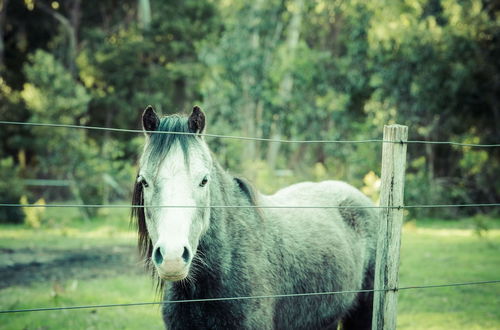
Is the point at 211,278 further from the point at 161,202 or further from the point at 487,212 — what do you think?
the point at 487,212

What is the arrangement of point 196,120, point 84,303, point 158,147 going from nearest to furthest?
point 158,147, point 196,120, point 84,303

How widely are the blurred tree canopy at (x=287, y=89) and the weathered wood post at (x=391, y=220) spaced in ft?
29.8

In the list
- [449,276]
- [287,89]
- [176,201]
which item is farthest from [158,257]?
[287,89]

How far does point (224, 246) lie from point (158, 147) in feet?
2.46

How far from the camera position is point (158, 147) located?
2.86 metres

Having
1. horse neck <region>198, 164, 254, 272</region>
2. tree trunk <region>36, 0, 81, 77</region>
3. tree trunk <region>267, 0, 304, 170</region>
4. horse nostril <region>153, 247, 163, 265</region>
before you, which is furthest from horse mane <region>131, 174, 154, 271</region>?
tree trunk <region>36, 0, 81, 77</region>

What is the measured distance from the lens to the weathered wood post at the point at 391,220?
10.1 feet

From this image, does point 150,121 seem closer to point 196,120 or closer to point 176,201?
point 196,120

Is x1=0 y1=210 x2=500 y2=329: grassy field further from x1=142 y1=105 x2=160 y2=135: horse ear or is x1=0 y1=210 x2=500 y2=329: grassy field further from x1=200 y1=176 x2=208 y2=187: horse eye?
x1=142 y1=105 x2=160 y2=135: horse ear

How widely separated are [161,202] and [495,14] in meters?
16.6

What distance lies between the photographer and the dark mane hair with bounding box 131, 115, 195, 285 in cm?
284

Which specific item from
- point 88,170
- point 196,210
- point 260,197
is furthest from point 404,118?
point 196,210

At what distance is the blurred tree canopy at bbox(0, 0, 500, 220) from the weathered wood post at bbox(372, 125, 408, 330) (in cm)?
907

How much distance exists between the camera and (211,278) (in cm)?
298
